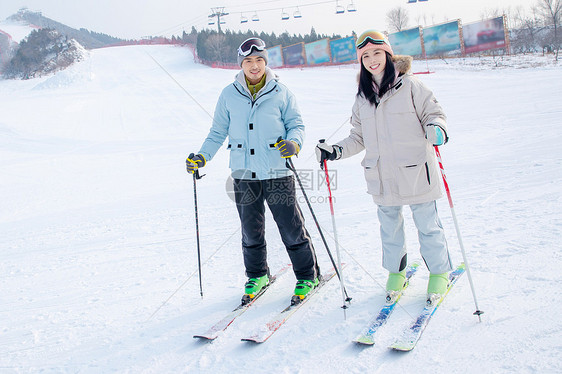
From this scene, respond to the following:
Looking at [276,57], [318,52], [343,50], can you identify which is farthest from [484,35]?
[276,57]

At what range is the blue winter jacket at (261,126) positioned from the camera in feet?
9.30

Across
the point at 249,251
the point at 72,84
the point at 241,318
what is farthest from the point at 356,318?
the point at 72,84

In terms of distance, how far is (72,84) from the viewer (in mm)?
27406

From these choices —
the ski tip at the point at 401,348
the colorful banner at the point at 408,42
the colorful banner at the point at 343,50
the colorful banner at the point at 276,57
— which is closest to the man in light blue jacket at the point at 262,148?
the ski tip at the point at 401,348

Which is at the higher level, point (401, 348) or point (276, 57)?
point (276, 57)

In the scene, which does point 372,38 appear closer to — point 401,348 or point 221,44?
point 401,348

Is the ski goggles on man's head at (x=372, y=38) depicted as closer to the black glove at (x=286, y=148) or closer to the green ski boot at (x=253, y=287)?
the black glove at (x=286, y=148)

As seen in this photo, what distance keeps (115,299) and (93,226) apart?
99.1 inches

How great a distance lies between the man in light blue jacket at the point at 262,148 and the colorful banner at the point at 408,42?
26.8 meters

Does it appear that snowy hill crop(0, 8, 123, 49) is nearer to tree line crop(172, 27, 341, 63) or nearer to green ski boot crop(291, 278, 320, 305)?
tree line crop(172, 27, 341, 63)

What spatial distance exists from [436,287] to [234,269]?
5.67ft

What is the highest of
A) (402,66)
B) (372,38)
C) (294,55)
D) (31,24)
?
(31,24)

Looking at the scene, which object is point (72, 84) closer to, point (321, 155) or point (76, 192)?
point (76, 192)

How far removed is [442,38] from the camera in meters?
26.6
